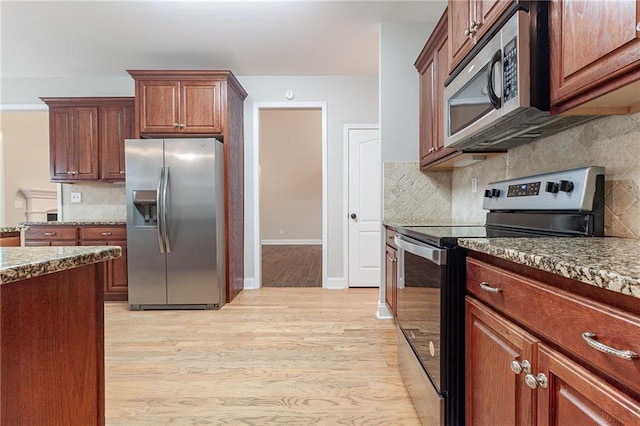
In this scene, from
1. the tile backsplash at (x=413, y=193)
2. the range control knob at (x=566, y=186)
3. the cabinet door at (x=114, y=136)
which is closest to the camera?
the range control knob at (x=566, y=186)

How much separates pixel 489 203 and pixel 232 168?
8.70ft

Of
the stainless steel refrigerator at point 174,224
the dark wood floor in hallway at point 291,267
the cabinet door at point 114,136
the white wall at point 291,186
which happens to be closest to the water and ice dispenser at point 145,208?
the stainless steel refrigerator at point 174,224

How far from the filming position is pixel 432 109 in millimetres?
2629

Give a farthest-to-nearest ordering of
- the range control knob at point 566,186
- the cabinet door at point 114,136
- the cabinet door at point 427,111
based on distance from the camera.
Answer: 1. the cabinet door at point 114,136
2. the cabinet door at point 427,111
3. the range control knob at point 566,186

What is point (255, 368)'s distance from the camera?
2152 millimetres

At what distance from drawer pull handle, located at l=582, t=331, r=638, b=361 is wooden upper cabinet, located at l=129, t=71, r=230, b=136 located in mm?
3437

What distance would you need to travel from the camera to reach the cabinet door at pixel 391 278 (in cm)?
266

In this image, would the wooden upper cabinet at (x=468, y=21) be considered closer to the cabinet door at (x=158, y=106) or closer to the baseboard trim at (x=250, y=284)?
the cabinet door at (x=158, y=106)

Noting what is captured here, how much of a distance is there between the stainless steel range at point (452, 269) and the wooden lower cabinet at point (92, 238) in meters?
3.15

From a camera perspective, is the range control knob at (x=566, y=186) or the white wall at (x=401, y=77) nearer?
the range control knob at (x=566, y=186)

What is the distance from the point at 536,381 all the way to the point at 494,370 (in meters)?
0.21

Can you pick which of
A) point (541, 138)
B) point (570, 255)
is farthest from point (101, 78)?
point (570, 255)

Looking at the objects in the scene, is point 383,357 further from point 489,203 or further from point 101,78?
point 101,78

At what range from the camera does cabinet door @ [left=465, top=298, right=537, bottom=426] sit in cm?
89
